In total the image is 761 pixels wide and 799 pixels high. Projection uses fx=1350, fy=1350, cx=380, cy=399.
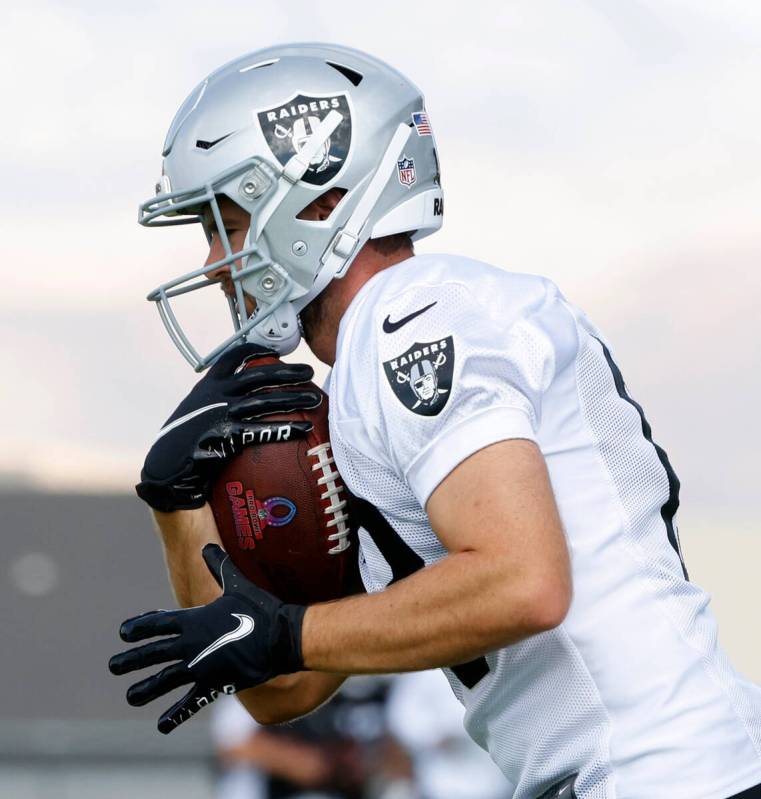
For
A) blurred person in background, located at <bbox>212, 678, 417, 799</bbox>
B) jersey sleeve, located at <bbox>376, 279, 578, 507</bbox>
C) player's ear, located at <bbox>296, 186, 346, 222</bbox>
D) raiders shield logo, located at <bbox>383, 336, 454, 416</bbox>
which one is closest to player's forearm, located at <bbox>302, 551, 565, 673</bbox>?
jersey sleeve, located at <bbox>376, 279, 578, 507</bbox>

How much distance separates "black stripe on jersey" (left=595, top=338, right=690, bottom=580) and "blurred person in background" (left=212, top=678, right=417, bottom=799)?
3.86 meters

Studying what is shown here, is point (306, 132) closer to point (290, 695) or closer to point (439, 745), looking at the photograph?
point (290, 695)

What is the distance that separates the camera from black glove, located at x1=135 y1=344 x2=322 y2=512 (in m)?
2.47

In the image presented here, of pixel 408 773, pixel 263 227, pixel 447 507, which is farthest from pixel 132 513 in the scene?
pixel 447 507

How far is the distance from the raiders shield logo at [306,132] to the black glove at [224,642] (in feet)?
2.69

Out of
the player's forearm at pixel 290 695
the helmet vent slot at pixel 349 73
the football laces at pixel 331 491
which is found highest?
the helmet vent slot at pixel 349 73

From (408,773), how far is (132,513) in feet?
14.7

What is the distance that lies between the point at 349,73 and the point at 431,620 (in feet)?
4.03

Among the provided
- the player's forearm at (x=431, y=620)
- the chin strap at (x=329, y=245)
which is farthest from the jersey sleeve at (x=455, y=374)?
the chin strap at (x=329, y=245)

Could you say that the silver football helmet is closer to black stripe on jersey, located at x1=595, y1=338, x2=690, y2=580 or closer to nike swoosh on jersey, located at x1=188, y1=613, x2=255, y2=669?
black stripe on jersey, located at x1=595, y1=338, x2=690, y2=580

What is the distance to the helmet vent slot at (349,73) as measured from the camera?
8.99 ft

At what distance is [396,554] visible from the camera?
7.73 feet

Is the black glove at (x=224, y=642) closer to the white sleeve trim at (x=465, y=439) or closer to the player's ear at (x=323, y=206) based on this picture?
the white sleeve trim at (x=465, y=439)

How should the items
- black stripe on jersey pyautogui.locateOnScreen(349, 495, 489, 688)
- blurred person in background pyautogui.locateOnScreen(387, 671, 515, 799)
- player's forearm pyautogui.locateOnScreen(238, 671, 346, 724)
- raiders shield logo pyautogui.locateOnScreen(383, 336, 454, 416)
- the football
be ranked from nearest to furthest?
raiders shield logo pyautogui.locateOnScreen(383, 336, 454, 416), black stripe on jersey pyautogui.locateOnScreen(349, 495, 489, 688), the football, player's forearm pyautogui.locateOnScreen(238, 671, 346, 724), blurred person in background pyautogui.locateOnScreen(387, 671, 515, 799)
